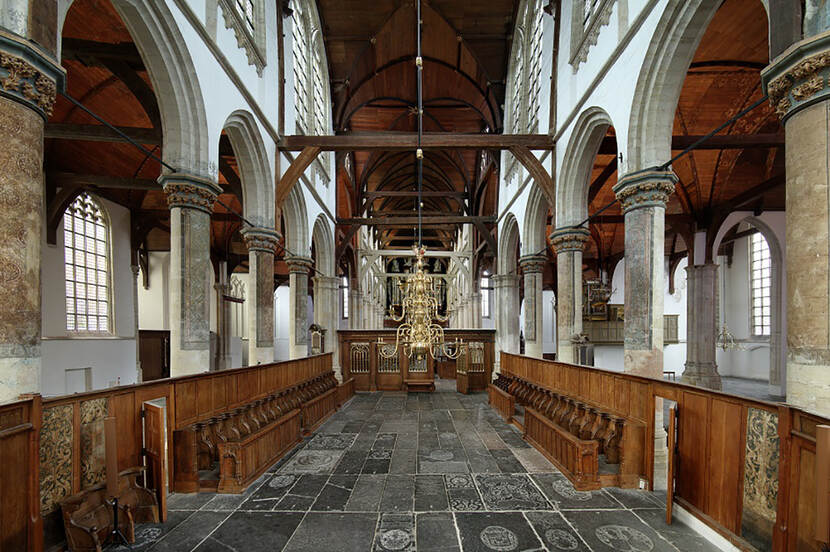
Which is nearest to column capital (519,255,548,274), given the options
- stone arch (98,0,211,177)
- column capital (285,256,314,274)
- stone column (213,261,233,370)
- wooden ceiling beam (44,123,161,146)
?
column capital (285,256,314,274)

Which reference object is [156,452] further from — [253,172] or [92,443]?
[253,172]

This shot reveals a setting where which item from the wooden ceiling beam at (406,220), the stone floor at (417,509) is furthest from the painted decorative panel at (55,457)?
the wooden ceiling beam at (406,220)

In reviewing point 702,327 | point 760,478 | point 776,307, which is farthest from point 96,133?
point 776,307

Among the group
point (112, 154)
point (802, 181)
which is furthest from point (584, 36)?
point (112, 154)

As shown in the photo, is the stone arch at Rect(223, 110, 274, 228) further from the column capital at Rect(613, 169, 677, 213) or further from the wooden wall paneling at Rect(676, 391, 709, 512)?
the wooden wall paneling at Rect(676, 391, 709, 512)

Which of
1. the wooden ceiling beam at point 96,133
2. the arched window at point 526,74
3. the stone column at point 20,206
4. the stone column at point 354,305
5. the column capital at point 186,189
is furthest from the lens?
the stone column at point 354,305

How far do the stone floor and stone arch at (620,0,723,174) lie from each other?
14.0 feet

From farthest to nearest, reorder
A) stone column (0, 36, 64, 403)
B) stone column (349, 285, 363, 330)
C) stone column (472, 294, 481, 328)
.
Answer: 1. stone column (472, 294, 481, 328)
2. stone column (349, 285, 363, 330)
3. stone column (0, 36, 64, 403)

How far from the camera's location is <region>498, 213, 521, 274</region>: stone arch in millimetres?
13866

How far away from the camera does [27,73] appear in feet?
A: 9.44

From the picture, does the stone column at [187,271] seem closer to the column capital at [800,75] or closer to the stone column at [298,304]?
the stone column at [298,304]

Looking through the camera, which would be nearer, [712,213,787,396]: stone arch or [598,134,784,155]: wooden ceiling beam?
[598,134,784,155]: wooden ceiling beam

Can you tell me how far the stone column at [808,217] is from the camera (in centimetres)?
282

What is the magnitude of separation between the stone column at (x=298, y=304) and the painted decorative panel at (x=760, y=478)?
9529 mm
